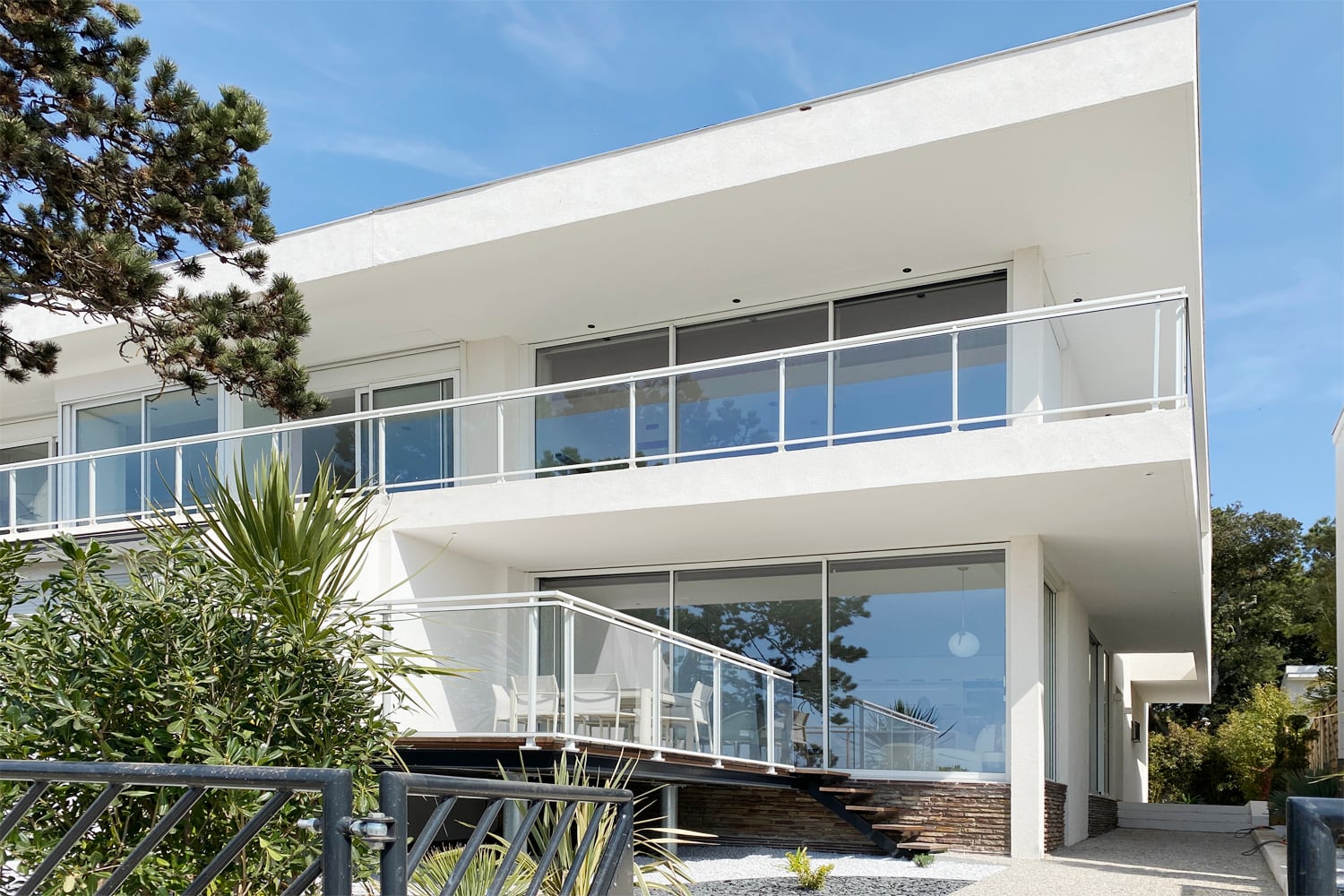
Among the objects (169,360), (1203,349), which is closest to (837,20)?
(1203,349)

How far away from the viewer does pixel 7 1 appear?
786 centimetres

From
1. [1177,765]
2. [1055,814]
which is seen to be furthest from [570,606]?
[1177,765]

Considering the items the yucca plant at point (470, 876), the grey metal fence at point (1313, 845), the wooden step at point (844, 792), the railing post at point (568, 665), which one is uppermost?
the grey metal fence at point (1313, 845)

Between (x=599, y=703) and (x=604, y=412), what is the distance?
14.3 feet

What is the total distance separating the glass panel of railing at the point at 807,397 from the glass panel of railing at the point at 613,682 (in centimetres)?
308

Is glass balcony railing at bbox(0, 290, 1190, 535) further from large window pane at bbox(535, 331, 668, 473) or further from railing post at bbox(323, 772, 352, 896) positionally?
railing post at bbox(323, 772, 352, 896)

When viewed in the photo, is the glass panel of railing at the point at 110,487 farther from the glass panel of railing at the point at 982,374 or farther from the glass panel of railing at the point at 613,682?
the glass panel of railing at the point at 982,374

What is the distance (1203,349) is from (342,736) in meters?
13.0

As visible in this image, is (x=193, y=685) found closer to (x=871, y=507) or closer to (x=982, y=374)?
(x=871, y=507)

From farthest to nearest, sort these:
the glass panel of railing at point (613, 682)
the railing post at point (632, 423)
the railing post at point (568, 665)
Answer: the railing post at point (632, 423) → the glass panel of railing at point (613, 682) → the railing post at point (568, 665)

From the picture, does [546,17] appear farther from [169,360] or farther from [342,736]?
[342,736]

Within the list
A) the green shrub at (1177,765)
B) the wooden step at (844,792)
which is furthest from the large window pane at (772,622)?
the green shrub at (1177,765)

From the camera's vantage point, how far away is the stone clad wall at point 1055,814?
43.1 feet

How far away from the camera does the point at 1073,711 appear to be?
15.6 metres
